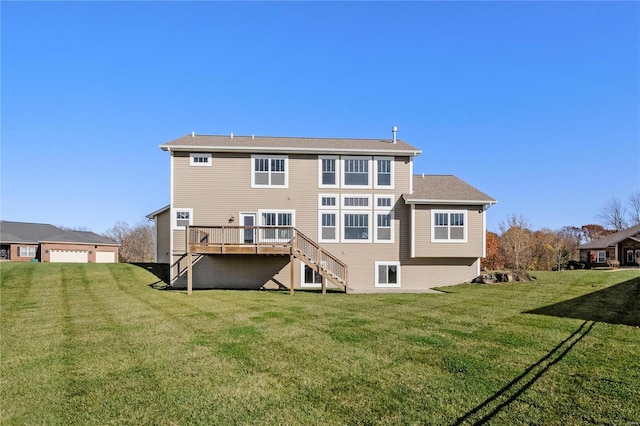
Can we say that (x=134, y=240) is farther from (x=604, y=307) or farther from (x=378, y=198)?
(x=604, y=307)

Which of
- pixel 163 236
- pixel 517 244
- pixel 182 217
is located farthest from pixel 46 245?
pixel 517 244

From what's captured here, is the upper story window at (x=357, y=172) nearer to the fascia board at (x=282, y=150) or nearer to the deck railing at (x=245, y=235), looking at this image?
the fascia board at (x=282, y=150)

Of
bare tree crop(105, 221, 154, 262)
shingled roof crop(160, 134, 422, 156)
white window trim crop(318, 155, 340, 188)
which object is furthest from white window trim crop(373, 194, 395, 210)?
bare tree crop(105, 221, 154, 262)

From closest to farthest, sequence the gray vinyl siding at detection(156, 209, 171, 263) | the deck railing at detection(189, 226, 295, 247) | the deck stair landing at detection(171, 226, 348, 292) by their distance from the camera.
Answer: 1. the deck stair landing at detection(171, 226, 348, 292)
2. the deck railing at detection(189, 226, 295, 247)
3. the gray vinyl siding at detection(156, 209, 171, 263)

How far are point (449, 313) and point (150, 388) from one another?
7689mm

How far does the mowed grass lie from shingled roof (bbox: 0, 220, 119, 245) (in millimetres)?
25887

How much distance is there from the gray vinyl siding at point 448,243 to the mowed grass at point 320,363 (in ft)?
21.0

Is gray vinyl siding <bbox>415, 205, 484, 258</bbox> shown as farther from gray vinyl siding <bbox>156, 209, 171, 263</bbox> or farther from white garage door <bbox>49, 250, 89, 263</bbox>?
white garage door <bbox>49, 250, 89, 263</bbox>

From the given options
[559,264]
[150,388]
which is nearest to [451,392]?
[150,388]

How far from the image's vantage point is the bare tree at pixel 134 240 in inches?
2000

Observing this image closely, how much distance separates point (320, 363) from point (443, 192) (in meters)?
14.2

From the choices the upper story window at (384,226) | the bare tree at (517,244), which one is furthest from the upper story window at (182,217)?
the bare tree at (517,244)

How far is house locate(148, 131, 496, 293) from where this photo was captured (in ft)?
57.1

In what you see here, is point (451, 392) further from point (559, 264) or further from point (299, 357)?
point (559, 264)
